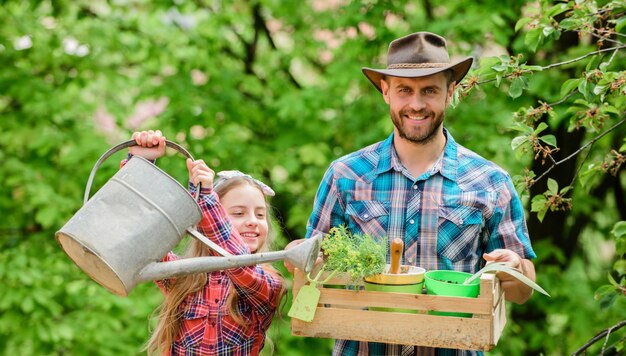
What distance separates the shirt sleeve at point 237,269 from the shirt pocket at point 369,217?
328 millimetres

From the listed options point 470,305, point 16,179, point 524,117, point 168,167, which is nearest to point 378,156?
point 524,117

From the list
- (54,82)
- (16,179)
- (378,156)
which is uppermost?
(54,82)

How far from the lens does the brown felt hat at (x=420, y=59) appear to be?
2705 millimetres

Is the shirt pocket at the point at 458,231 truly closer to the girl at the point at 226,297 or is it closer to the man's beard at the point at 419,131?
the man's beard at the point at 419,131

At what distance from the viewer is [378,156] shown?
2.87 m

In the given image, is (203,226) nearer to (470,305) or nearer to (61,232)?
(61,232)

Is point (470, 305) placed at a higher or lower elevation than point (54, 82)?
lower

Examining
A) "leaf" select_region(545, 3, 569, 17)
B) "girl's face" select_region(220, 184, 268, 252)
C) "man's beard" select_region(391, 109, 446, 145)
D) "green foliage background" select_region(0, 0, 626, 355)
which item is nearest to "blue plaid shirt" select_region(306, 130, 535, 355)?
"man's beard" select_region(391, 109, 446, 145)

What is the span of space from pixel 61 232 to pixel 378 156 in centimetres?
106

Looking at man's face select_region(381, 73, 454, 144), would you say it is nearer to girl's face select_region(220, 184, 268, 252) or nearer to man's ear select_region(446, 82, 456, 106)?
man's ear select_region(446, 82, 456, 106)

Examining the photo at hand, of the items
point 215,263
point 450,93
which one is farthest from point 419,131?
point 215,263

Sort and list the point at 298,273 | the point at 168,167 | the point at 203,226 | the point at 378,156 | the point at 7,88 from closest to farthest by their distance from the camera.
A: the point at 298,273 → the point at 203,226 → the point at 378,156 → the point at 168,167 → the point at 7,88

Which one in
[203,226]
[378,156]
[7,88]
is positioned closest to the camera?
[203,226]

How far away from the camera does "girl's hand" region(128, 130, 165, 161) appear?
2.65 meters
